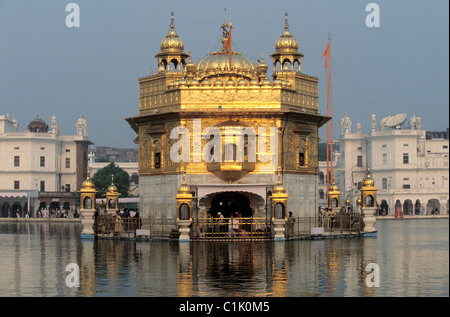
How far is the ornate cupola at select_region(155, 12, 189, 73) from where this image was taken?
41.9 metres

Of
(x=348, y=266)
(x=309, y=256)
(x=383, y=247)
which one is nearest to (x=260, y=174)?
(x=383, y=247)

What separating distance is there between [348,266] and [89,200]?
1804 centimetres

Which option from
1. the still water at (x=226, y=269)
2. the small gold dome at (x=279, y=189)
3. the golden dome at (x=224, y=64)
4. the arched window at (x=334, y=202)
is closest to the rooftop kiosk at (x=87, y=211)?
the still water at (x=226, y=269)

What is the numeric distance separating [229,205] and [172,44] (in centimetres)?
811

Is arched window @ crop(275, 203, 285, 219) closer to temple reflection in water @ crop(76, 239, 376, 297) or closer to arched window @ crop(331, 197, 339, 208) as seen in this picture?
temple reflection in water @ crop(76, 239, 376, 297)

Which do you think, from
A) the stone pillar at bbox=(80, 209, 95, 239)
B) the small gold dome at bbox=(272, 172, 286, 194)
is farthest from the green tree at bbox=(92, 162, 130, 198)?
the small gold dome at bbox=(272, 172, 286, 194)

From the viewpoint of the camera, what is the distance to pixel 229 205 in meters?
40.3

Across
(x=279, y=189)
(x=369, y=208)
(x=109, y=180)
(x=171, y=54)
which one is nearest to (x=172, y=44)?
(x=171, y=54)

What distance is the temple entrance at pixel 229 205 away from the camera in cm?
4009

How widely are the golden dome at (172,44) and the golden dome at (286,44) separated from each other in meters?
4.54

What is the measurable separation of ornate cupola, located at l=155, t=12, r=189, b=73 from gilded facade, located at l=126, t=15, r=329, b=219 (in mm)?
1020

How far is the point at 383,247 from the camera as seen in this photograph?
107ft

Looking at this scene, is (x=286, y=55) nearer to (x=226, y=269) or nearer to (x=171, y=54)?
(x=171, y=54)

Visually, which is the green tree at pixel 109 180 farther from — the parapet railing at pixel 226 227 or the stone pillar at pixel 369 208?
the stone pillar at pixel 369 208
